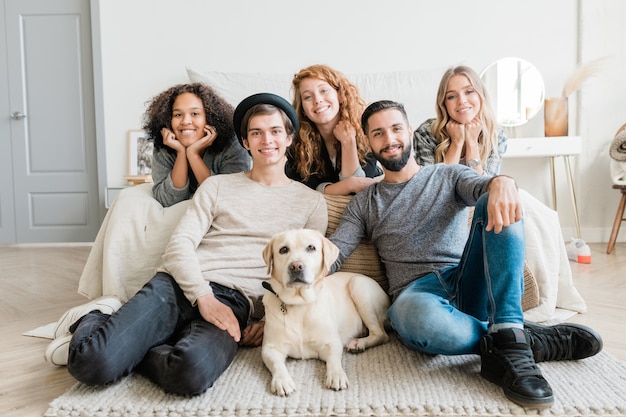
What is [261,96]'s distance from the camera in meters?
1.93

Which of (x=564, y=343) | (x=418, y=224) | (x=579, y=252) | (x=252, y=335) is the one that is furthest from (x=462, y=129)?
(x=579, y=252)

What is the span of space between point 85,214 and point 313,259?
13.5ft

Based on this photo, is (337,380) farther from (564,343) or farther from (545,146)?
(545,146)

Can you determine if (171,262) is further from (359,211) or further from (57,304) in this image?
(57,304)

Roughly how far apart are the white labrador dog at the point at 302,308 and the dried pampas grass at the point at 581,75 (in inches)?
139

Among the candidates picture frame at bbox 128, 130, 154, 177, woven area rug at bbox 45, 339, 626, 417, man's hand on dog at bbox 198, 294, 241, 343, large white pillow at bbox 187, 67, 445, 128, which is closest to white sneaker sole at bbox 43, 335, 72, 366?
woven area rug at bbox 45, 339, 626, 417

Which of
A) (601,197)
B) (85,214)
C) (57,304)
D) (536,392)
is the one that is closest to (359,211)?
(536,392)

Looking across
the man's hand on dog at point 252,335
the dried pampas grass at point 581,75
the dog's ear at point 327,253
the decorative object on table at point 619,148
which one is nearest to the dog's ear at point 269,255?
the dog's ear at point 327,253

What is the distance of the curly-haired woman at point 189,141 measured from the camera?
2.20 m

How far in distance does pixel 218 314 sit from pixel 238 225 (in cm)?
41

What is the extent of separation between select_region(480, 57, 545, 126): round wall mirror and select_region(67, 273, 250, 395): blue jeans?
3540mm

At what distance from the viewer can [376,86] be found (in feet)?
12.0

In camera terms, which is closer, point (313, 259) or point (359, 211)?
point (313, 259)

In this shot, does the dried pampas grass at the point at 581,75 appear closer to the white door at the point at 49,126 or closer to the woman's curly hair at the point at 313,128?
the woman's curly hair at the point at 313,128
